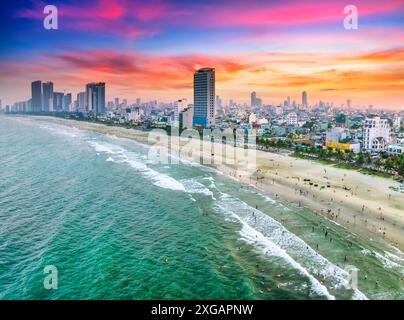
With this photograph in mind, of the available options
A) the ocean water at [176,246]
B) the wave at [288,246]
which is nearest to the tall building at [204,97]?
the ocean water at [176,246]

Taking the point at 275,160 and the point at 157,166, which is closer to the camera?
the point at 157,166

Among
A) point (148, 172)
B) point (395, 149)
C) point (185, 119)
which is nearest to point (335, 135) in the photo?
point (395, 149)

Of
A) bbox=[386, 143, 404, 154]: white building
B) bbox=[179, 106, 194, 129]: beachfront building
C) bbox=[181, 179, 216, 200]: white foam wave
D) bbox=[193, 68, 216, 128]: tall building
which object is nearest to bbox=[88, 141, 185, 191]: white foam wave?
bbox=[181, 179, 216, 200]: white foam wave

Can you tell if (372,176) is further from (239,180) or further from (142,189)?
(142,189)

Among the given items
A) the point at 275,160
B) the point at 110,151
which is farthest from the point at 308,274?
the point at 110,151

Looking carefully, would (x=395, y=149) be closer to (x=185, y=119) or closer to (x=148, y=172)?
(x=148, y=172)
